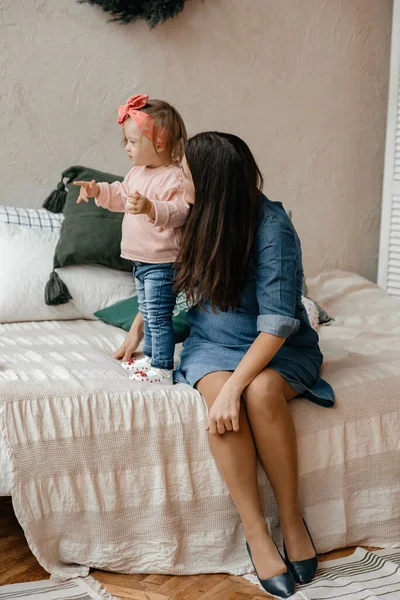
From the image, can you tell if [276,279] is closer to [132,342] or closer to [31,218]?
[132,342]

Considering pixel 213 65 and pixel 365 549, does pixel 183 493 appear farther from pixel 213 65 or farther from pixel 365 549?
pixel 213 65

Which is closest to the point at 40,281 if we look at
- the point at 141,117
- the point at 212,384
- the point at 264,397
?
the point at 141,117

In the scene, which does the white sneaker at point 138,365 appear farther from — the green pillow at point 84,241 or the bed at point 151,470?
the green pillow at point 84,241

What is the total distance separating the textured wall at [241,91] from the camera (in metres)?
2.55

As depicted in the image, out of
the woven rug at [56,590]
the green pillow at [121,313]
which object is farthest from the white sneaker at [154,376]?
the woven rug at [56,590]

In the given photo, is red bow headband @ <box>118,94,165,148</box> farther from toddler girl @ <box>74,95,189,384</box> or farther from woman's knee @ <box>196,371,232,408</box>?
woman's knee @ <box>196,371,232,408</box>

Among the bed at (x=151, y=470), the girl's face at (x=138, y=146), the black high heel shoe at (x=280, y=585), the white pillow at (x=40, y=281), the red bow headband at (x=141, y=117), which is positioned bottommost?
the black high heel shoe at (x=280, y=585)

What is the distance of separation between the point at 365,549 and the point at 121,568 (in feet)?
1.90

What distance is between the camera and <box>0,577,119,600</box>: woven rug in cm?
159

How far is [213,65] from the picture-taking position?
2758mm

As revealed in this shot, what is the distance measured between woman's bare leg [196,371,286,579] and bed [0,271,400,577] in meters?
0.07

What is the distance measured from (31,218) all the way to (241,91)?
3.08 feet

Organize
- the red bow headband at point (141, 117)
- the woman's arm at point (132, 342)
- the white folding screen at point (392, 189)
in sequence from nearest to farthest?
the red bow headband at point (141, 117) → the woman's arm at point (132, 342) → the white folding screen at point (392, 189)

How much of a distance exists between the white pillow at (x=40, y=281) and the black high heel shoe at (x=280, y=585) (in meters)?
1.01
